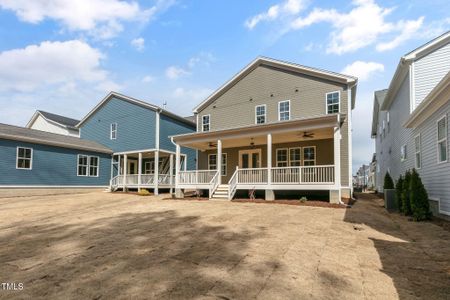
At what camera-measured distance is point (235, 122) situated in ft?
62.0

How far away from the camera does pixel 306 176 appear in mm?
13688

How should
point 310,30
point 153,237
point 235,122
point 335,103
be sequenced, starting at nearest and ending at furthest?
point 153,237 < point 310,30 < point 335,103 < point 235,122

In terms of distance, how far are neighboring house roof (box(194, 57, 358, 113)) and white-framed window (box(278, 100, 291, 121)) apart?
2.08 meters

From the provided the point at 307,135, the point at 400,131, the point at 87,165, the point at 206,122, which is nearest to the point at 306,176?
the point at 307,135

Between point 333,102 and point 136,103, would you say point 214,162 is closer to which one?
point 136,103

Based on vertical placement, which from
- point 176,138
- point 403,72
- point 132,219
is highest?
point 403,72

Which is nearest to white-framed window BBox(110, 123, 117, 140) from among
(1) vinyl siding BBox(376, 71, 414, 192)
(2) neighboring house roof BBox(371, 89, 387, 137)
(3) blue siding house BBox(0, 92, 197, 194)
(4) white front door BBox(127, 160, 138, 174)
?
(3) blue siding house BBox(0, 92, 197, 194)

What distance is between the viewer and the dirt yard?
342 cm

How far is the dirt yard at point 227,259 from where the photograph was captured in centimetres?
342

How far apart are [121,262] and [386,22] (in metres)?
11.1

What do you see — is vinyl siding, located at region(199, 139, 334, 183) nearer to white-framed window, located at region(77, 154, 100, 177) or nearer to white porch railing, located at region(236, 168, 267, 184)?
white porch railing, located at region(236, 168, 267, 184)

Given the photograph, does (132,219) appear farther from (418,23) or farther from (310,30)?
(418,23)

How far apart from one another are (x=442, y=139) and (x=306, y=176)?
5907 millimetres

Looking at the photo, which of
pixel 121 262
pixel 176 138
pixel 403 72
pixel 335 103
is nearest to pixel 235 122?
pixel 176 138
